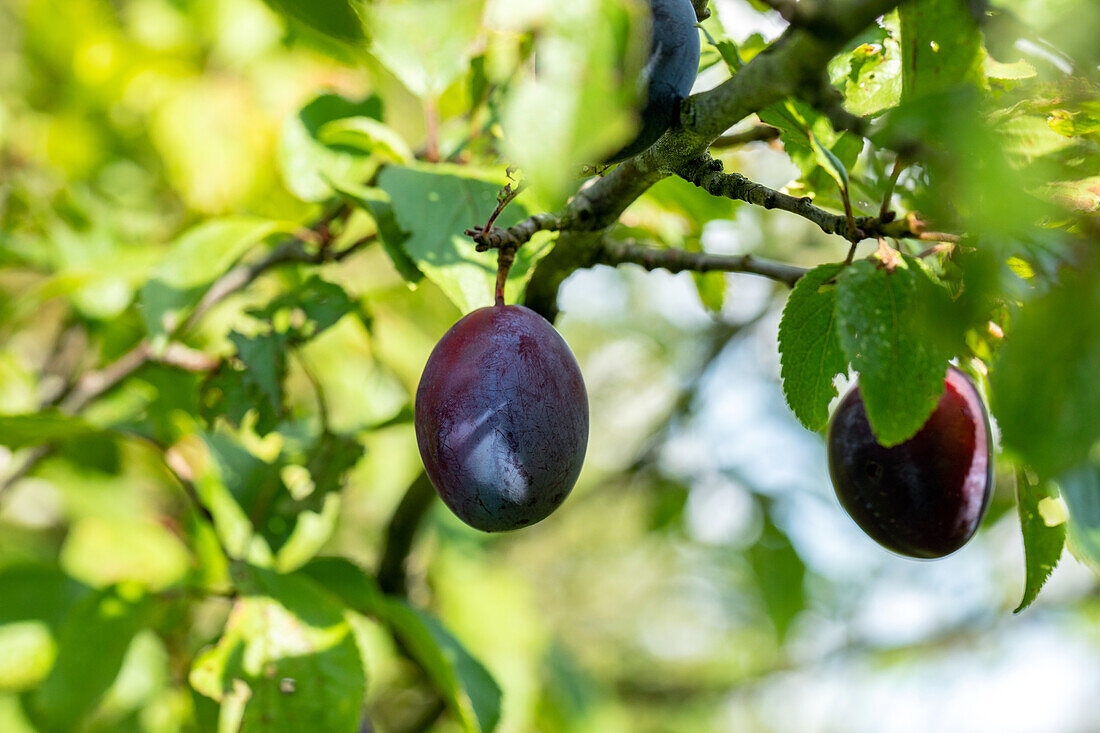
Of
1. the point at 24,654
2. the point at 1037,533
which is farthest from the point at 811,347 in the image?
the point at 24,654

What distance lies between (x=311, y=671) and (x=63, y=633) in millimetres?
292

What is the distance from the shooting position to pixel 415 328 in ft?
5.28

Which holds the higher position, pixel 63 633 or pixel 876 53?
pixel 876 53

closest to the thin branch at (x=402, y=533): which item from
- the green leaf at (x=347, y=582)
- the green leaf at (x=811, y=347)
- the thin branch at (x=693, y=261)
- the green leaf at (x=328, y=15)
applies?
the green leaf at (x=347, y=582)

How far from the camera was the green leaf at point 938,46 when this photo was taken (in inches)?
19.7

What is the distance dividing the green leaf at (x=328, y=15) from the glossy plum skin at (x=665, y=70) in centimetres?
16

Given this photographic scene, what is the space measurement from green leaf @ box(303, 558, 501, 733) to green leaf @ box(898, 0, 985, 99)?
63cm

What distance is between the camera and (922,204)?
469mm

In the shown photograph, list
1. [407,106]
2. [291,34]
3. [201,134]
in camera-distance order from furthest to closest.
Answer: [407,106]
[201,134]
[291,34]

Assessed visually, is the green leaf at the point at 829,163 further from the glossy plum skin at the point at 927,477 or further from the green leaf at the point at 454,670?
the green leaf at the point at 454,670

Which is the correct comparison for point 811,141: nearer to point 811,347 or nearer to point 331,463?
point 811,347

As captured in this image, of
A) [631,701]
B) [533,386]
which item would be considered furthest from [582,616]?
[533,386]

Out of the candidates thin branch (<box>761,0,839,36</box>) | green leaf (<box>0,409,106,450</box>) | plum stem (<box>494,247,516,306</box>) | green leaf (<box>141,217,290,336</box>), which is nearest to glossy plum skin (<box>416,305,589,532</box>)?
plum stem (<box>494,247,516,306</box>)

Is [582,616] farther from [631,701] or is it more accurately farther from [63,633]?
[63,633]
